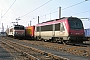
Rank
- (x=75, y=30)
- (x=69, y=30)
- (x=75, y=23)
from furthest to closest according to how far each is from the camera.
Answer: (x=75, y=23)
(x=75, y=30)
(x=69, y=30)

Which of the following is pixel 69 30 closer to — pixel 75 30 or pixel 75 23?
pixel 75 30

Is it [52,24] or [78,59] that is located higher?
[52,24]

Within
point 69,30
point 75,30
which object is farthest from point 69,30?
point 75,30

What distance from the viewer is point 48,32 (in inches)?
1141

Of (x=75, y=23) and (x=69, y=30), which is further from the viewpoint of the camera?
(x=75, y=23)

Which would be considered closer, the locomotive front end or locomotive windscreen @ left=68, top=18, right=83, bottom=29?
the locomotive front end

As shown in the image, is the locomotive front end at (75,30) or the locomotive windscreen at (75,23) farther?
the locomotive windscreen at (75,23)

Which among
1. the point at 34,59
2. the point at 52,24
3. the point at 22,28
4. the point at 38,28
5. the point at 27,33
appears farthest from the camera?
the point at 27,33

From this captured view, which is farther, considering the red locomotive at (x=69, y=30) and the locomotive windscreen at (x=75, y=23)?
the locomotive windscreen at (x=75, y=23)

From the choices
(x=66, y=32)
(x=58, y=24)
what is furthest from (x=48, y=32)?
(x=66, y=32)

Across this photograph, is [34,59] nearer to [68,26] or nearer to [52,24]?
[68,26]

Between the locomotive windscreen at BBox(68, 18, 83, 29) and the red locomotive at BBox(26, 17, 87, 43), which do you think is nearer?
the red locomotive at BBox(26, 17, 87, 43)

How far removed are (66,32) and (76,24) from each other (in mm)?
1603

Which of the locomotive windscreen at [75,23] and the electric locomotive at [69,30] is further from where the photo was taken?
the locomotive windscreen at [75,23]
